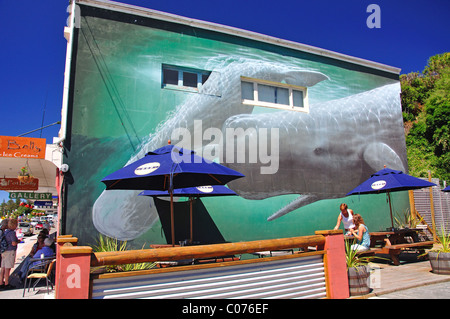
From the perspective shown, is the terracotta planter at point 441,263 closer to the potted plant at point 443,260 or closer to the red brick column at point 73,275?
the potted plant at point 443,260

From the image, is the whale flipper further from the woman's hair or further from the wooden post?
the wooden post

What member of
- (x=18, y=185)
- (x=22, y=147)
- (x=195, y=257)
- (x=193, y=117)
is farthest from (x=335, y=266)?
(x=18, y=185)

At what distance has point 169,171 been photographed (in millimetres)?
4805

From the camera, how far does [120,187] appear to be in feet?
19.7

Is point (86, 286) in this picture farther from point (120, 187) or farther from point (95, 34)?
point (95, 34)

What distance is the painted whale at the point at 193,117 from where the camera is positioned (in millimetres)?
8016

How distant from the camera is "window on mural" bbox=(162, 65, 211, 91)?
941 cm

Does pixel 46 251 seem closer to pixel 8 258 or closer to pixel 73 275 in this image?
pixel 8 258

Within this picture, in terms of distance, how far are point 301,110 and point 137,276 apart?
8866mm

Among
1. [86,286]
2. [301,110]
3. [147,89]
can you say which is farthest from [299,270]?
[301,110]

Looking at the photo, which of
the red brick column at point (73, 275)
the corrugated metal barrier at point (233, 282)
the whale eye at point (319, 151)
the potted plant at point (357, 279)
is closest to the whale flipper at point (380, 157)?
the whale eye at point (319, 151)

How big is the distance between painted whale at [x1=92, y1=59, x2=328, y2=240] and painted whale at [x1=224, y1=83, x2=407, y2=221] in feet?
2.11

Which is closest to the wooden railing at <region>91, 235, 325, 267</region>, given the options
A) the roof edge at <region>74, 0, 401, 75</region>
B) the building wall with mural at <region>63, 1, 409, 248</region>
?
the building wall with mural at <region>63, 1, 409, 248</region>

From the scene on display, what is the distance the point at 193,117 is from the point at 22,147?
4749 mm
